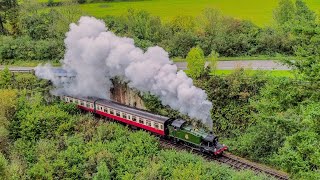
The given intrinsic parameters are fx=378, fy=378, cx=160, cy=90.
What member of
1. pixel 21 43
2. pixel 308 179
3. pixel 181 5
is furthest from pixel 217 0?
pixel 308 179

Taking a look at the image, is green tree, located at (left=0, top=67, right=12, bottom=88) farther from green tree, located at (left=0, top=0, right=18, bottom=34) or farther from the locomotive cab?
the locomotive cab

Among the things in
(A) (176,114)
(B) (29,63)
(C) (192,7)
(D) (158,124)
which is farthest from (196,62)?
(C) (192,7)

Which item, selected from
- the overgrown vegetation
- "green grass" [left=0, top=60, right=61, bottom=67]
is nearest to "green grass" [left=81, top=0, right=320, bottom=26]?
"green grass" [left=0, top=60, right=61, bottom=67]

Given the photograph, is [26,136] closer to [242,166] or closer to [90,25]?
[90,25]

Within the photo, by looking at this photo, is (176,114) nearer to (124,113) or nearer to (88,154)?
(124,113)

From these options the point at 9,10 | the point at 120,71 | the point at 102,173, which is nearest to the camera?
the point at 102,173

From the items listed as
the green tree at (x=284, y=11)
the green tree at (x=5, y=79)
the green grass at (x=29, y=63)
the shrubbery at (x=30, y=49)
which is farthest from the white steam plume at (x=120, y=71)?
the green tree at (x=284, y=11)
